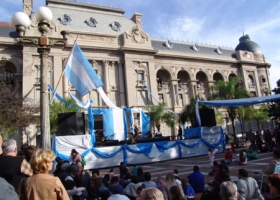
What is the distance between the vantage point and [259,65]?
47.6 m

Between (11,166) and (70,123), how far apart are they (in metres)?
11.9

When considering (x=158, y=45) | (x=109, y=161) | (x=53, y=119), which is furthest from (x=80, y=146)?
(x=158, y=45)

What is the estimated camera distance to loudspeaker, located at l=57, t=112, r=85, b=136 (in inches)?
604

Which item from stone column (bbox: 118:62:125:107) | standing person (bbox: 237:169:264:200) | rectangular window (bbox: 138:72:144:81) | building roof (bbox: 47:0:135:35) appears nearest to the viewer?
standing person (bbox: 237:169:264:200)

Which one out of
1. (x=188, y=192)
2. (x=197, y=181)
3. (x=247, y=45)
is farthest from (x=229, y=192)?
(x=247, y=45)

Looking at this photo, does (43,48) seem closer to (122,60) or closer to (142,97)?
(122,60)

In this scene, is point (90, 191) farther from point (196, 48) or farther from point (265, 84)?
point (265, 84)

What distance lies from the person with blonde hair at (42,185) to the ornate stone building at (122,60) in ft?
83.0

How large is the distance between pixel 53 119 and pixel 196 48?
29.4m

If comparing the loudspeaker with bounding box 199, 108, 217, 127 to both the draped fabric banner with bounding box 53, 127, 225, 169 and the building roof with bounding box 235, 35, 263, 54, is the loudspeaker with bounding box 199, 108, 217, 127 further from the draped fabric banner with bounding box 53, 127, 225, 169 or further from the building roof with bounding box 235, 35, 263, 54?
the building roof with bounding box 235, 35, 263, 54

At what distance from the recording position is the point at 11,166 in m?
3.81

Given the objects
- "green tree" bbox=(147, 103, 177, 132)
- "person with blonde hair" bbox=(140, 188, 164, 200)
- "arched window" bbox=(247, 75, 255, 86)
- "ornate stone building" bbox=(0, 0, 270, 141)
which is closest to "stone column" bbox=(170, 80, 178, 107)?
"ornate stone building" bbox=(0, 0, 270, 141)

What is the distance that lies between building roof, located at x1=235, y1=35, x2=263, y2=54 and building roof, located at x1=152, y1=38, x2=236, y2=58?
343 centimetres

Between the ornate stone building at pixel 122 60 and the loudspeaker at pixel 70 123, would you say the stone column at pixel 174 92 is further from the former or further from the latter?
the loudspeaker at pixel 70 123
